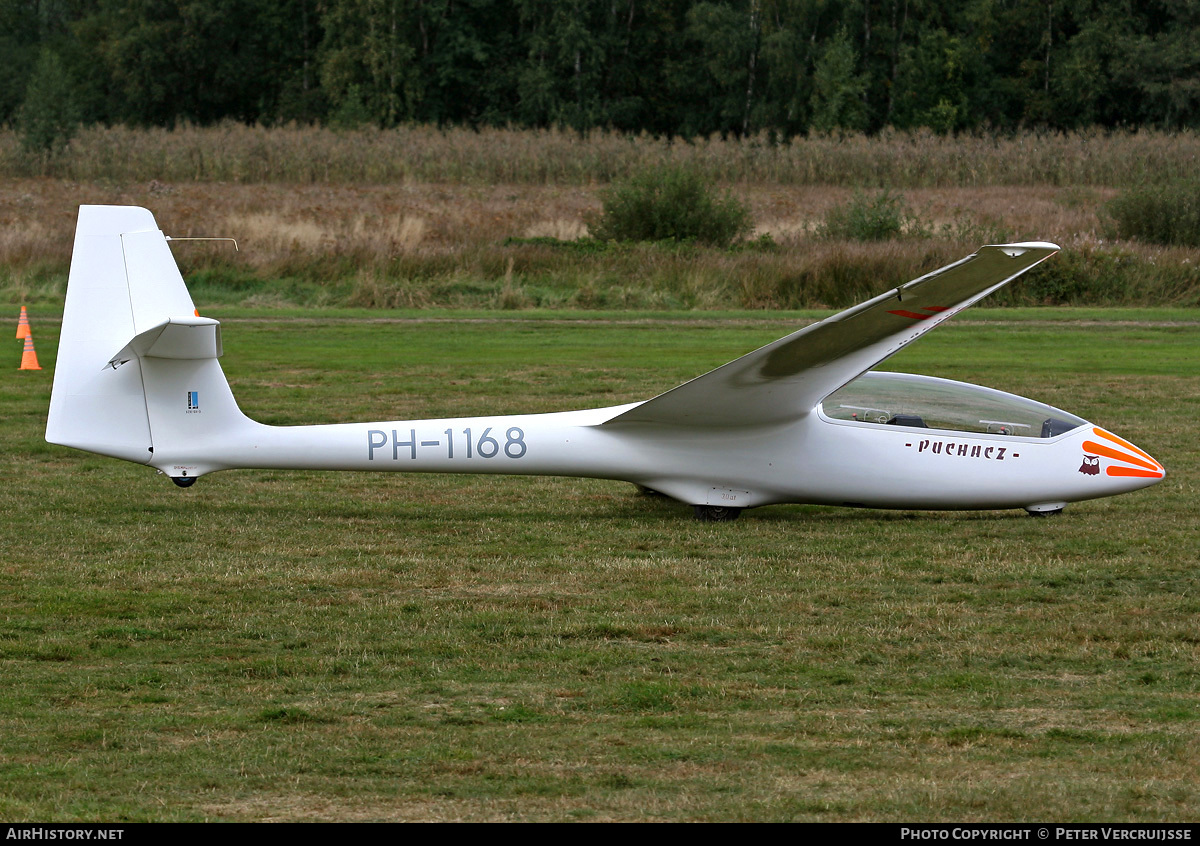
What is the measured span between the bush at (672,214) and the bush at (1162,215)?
29.4 feet

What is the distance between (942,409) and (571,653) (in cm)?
434

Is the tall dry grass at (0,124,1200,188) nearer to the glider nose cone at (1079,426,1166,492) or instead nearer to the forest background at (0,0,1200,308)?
the forest background at (0,0,1200,308)

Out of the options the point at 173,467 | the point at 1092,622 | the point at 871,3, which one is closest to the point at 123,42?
the point at 871,3

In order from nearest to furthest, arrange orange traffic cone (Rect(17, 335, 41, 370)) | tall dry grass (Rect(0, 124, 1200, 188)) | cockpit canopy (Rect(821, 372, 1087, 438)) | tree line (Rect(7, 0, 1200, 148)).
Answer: cockpit canopy (Rect(821, 372, 1087, 438)) < orange traffic cone (Rect(17, 335, 41, 370)) < tall dry grass (Rect(0, 124, 1200, 188)) < tree line (Rect(7, 0, 1200, 148))

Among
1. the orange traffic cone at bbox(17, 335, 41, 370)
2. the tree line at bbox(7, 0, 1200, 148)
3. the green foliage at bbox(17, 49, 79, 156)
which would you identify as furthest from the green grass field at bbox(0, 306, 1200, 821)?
the tree line at bbox(7, 0, 1200, 148)

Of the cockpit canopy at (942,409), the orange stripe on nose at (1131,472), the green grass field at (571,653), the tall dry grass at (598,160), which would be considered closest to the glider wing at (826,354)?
the cockpit canopy at (942,409)

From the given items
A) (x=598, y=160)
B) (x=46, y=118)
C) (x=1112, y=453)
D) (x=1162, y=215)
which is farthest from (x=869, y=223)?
(x=46, y=118)

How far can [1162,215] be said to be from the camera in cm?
3144

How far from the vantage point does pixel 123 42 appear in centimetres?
7144

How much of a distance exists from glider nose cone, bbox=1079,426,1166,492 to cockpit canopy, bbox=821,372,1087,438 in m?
0.22

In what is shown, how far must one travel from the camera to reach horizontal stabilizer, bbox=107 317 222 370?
9.01 m

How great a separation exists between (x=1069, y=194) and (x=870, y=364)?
3224 cm

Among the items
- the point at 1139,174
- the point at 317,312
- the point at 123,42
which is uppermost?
the point at 123,42

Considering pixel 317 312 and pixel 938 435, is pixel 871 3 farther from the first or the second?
pixel 938 435
